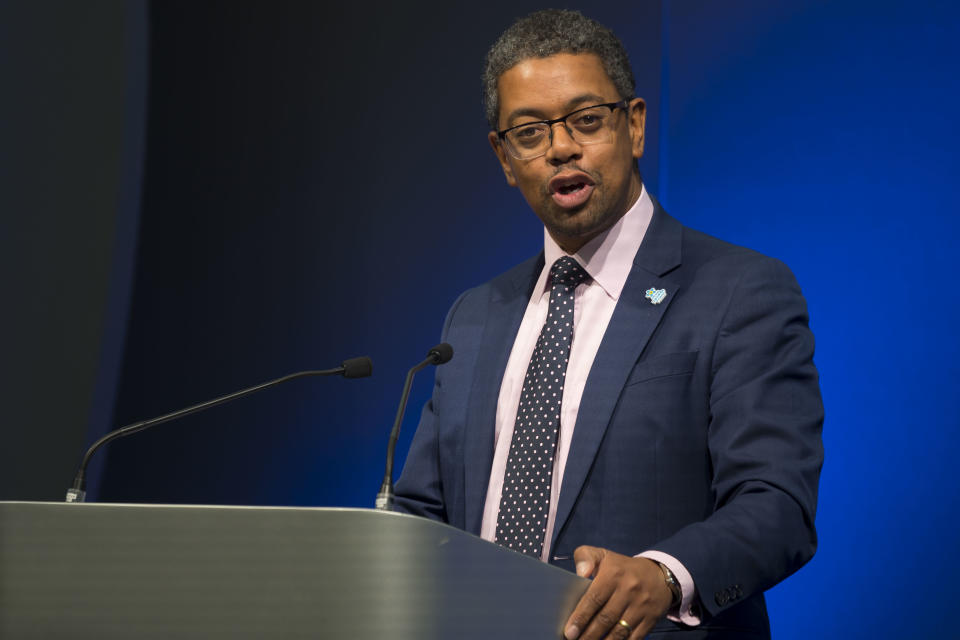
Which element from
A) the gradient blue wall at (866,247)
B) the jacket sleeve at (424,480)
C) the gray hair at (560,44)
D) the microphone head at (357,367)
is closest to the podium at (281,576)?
the microphone head at (357,367)

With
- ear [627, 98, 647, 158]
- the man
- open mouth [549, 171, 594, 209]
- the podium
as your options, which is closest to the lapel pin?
the man

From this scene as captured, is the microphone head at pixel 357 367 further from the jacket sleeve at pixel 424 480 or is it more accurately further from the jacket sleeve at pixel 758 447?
the jacket sleeve at pixel 758 447

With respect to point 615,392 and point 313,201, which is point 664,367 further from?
point 313,201

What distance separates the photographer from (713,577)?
1.24m

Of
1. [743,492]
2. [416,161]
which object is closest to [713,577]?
[743,492]

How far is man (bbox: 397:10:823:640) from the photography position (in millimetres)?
1325

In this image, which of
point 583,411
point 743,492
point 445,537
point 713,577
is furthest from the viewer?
point 583,411

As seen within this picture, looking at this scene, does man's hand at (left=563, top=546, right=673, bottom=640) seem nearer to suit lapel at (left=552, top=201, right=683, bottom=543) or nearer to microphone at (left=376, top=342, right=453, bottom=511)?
microphone at (left=376, top=342, right=453, bottom=511)

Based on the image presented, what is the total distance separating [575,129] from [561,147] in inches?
1.7

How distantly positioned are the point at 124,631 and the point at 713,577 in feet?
2.27

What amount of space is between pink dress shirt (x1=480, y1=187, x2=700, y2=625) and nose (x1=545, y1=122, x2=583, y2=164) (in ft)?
0.52

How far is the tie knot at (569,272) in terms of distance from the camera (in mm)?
1852

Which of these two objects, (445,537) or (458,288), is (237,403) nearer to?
(458,288)

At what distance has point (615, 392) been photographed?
1.62 m
